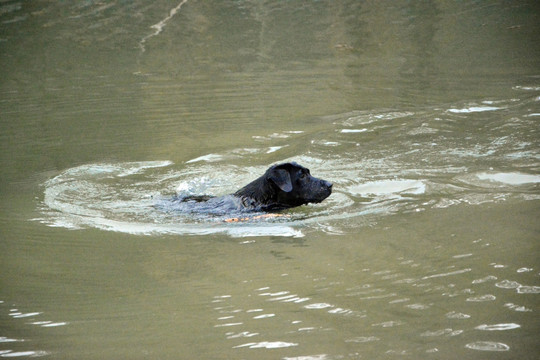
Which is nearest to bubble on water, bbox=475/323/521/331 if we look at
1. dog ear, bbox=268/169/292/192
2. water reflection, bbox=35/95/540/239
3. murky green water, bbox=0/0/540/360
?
murky green water, bbox=0/0/540/360

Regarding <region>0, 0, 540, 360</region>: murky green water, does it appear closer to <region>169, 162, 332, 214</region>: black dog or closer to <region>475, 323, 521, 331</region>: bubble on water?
<region>475, 323, 521, 331</region>: bubble on water

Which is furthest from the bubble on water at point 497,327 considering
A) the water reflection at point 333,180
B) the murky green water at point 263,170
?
the water reflection at point 333,180

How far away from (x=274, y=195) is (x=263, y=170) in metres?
2.02

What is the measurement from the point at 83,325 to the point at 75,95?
32.4 feet

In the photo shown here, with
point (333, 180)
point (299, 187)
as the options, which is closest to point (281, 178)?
point (299, 187)

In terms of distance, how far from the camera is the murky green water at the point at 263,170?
18.5ft

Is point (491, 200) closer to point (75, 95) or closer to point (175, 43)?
point (75, 95)

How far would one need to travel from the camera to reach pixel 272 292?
20.5 ft

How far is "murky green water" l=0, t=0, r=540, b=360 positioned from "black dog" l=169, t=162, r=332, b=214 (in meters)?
0.23

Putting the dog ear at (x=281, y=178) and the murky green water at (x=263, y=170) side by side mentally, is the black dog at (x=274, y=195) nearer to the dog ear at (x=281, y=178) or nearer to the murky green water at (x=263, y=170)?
the dog ear at (x=281, y=178)

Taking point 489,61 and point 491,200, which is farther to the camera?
point 489,61

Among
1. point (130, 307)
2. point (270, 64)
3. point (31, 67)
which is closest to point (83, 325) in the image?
point (130, 307)

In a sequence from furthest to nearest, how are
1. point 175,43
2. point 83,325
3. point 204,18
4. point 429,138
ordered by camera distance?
point 204,18
point 175,43
point 429,138
point 83,325

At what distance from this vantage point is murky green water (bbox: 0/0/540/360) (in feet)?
18.5
